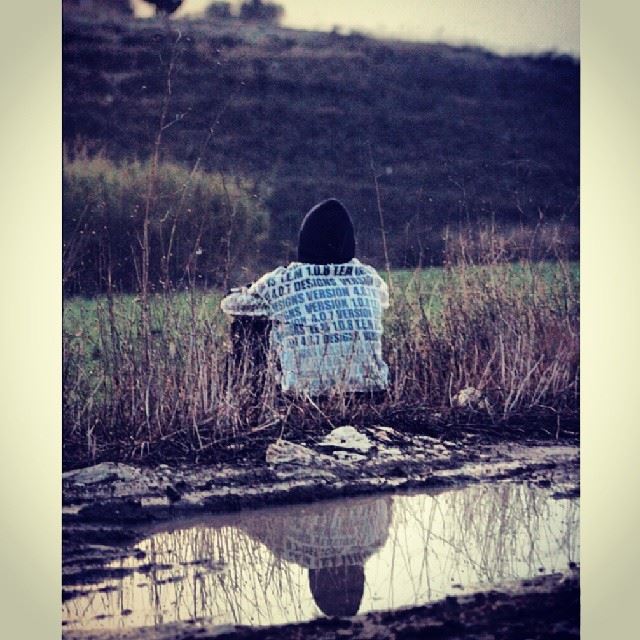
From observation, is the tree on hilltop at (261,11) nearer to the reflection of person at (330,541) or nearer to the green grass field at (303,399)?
the green grass field at (303,399)

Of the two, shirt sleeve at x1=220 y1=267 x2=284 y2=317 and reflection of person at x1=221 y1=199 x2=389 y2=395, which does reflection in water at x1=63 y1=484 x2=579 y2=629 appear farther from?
shirt sleeve at x1=220 y1=267 x2=284 y2=317

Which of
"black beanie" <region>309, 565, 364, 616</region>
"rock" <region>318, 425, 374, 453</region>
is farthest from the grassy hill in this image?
"black beanie" <region>309, 565, 364, 616</region>

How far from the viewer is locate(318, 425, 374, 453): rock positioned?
459 cm

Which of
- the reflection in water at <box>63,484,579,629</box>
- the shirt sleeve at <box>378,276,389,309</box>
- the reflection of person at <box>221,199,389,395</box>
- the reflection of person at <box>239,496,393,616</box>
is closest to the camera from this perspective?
the reflection in water at <box>63,484,579,629</box>

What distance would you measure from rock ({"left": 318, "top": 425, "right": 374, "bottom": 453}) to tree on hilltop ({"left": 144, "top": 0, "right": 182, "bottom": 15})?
1736mm

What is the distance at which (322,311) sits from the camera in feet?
15.2

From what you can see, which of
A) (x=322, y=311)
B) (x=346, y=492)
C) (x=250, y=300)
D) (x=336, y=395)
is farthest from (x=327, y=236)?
(x=346, y=492)

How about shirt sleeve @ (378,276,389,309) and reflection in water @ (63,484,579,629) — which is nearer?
reflection in water @ (63,484,579,629)

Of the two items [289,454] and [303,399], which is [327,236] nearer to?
[303,399]

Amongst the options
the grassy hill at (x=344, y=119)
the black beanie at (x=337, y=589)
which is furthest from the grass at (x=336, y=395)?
the black beanie at (x=337, y=589)

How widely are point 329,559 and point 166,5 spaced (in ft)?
7.26

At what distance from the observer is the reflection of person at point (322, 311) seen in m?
A: 4.57
